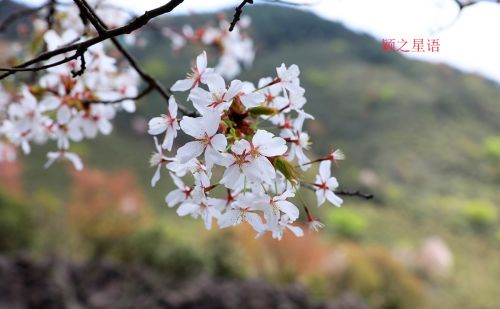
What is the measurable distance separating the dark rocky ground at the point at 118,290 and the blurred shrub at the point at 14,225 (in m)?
0.58

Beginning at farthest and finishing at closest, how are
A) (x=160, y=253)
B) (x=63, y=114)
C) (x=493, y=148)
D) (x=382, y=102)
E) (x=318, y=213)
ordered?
(x=382, y=102), (x=493, y=148), (x=318, y=213), (x=160, y=253), (x=63, y=114)

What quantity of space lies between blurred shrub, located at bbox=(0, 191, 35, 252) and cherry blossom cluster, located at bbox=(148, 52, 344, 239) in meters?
4.60

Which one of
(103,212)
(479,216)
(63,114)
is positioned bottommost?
(479,216)

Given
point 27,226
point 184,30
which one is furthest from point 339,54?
point 184,30

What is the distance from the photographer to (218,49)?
2236 millimetres

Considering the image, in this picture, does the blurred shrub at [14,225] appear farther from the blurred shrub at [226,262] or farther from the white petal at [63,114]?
the white petal at [63,114]

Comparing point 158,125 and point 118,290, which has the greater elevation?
point 158,125

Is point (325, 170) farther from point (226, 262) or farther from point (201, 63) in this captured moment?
point (226, 262)

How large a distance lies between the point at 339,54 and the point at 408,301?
15.4 m

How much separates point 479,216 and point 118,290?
37.2 ft

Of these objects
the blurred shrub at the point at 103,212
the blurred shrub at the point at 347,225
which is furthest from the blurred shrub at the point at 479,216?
the blurred shrub at the point at 103,212

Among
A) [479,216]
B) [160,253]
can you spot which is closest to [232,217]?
[160,253]

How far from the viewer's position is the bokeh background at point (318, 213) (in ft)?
13.3

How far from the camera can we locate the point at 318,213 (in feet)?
40.2
